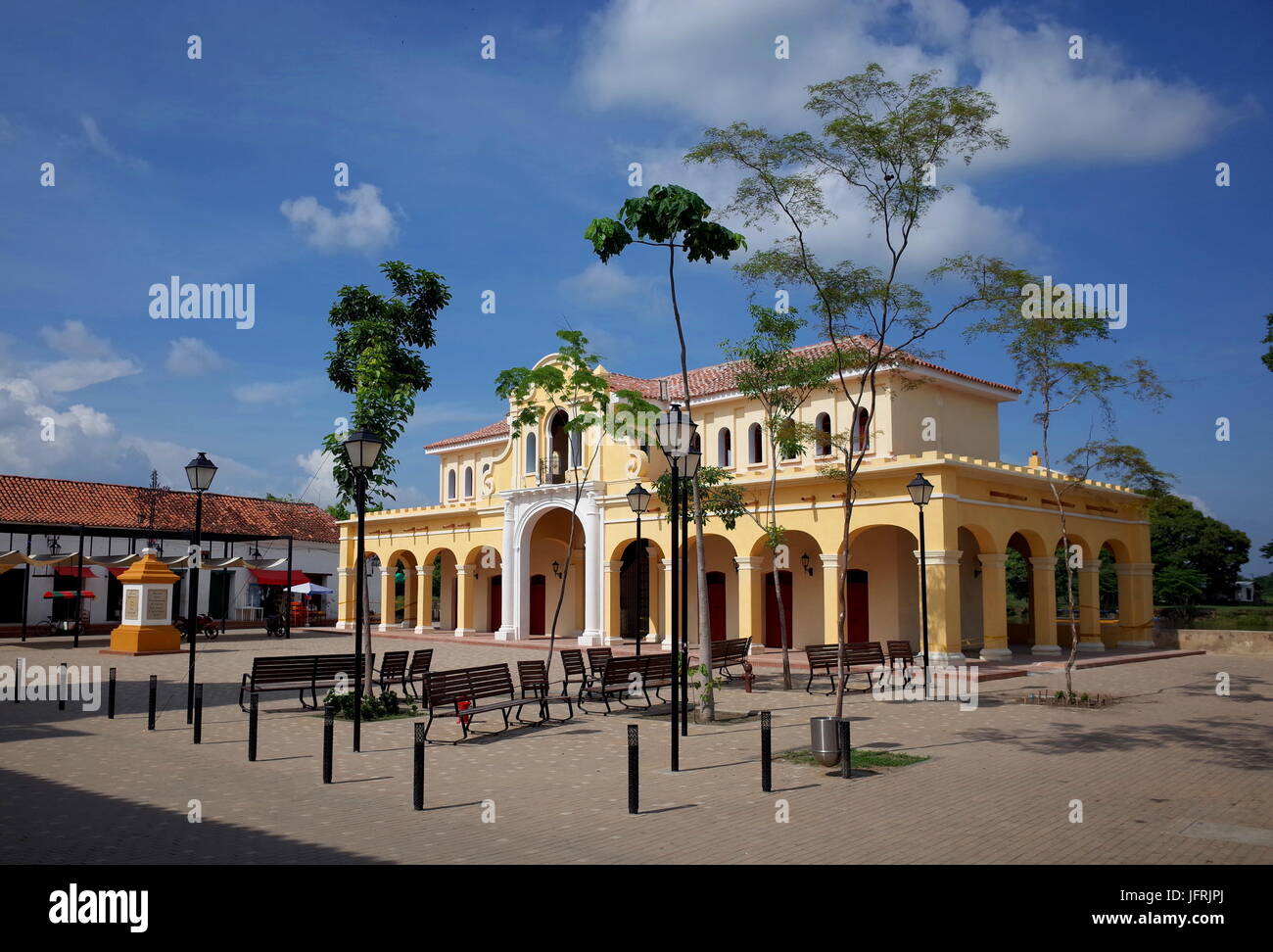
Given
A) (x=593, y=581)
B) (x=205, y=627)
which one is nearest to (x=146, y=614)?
(x=205, y=627)

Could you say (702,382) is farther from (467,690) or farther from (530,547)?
(467,690)

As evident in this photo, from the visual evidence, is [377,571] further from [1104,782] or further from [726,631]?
[1104,782]

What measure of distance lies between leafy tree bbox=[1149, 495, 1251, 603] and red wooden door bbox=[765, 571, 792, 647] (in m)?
38.2

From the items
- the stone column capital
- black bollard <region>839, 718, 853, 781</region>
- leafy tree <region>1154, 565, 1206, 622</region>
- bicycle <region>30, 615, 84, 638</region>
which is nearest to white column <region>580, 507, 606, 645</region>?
the stone column capital

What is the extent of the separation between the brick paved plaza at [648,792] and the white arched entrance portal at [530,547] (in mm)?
14477

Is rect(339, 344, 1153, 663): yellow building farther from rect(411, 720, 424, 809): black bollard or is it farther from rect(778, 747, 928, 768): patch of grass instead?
rect(411, 720, 424, 809): black bollard

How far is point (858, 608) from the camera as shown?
26.4 meters

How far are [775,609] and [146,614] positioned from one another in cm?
1811

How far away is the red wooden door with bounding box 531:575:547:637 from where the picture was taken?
3491 centimetres

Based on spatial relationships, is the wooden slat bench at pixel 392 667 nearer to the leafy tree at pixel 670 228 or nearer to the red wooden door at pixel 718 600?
the leafy tree at pixel 670 228

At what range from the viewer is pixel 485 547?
35.1 metres

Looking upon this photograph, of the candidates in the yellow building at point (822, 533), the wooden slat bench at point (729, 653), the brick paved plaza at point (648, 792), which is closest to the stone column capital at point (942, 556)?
the yellow building at point (822, 533)
